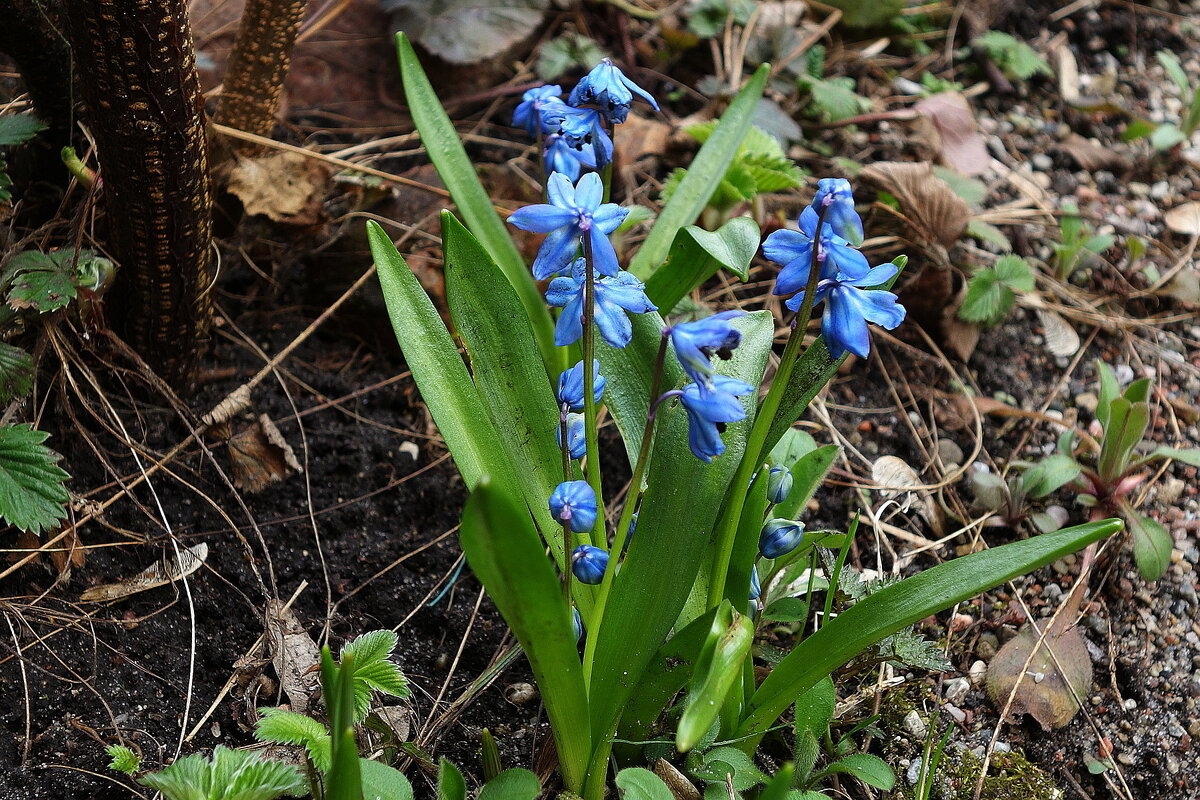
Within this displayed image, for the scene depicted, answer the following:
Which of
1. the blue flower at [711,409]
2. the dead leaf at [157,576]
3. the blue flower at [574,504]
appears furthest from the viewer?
the dead leaf at [157,576]

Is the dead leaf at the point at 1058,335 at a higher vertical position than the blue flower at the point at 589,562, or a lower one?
lower

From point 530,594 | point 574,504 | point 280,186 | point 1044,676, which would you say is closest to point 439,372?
point 574,504

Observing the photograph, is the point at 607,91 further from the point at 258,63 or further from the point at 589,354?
the point at 258,63

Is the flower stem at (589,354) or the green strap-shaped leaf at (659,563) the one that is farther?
the green strap-shaped leaf at (659,563)

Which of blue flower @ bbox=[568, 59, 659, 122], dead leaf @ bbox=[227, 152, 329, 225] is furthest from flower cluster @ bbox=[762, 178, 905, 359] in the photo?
dead leaf @ bbox=[227, 152, 329, 225]

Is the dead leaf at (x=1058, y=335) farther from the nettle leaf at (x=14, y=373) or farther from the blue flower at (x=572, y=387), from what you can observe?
the nettle leaf at (x=14, y=373)

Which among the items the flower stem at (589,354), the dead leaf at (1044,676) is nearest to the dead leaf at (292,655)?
the flower stem at (589,354)

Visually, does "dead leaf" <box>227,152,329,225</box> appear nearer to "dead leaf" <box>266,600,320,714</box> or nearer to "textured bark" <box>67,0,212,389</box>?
"textured bark" <box>67,0,212,389</box>
